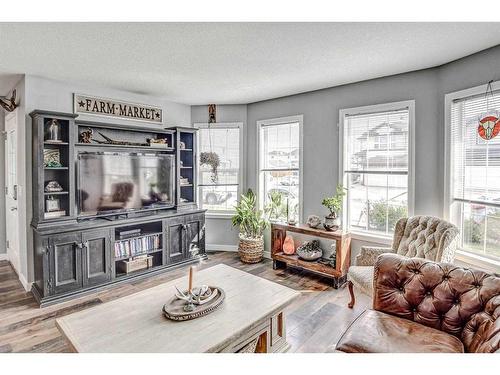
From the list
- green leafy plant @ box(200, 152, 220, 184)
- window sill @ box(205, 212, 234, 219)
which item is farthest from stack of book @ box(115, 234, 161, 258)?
green leafy plant @ box(200, 152, 220, 184)

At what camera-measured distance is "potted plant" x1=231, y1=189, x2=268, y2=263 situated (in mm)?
4348

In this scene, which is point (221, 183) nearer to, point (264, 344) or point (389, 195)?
point (389, 195)

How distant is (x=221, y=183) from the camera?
4910mm

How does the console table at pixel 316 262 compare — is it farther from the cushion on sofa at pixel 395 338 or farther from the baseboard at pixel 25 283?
the baseboard at pixel 25 283

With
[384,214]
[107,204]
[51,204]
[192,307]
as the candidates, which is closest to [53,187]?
[51,204]

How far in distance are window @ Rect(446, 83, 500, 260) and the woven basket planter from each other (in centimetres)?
243

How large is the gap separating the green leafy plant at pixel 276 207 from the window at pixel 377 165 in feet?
3.17

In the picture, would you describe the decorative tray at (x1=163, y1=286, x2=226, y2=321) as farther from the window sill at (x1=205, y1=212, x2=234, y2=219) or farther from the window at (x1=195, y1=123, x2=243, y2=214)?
the window at (x1=195, y1=123, x2=243, y2=214)

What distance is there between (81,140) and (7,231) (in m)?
2.21

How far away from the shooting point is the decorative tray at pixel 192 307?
1.82 metres

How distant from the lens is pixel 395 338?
1.70 metres

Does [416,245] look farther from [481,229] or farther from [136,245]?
[136,245]
